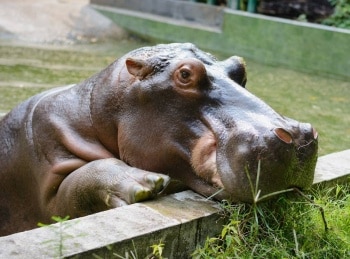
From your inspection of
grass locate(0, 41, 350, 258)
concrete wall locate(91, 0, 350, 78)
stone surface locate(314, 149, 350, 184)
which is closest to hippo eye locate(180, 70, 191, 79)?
grass locate(0, 41, 350, 258)

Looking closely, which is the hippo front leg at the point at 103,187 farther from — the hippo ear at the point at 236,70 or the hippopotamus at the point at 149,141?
the hippo ear at the point at 236,70

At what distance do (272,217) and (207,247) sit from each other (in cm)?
30

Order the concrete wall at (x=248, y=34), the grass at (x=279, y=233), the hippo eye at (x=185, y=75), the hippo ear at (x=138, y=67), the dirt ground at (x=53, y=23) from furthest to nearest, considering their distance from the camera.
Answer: the dirt ground at (x=53, y=23) < the concrete wall at (x=248, y=34) < the hippo ear at (x=138, y=67) < the hippo eye at (x=185, y=75) < the grass at (x=279, y=233)

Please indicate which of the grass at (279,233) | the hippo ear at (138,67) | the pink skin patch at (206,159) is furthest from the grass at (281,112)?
the hippo ear at (138,67)

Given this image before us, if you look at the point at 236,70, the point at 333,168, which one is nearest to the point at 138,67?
the point at 236,70

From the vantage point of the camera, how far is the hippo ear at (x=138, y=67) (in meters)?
2.95

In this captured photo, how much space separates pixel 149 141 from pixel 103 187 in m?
0.27

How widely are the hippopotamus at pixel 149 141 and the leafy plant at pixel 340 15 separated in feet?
21.3

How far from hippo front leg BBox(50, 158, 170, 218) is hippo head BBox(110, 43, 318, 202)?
14cm

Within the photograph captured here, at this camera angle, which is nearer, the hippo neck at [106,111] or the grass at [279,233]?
the grass at [279,233]

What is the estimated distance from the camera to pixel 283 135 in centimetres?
256

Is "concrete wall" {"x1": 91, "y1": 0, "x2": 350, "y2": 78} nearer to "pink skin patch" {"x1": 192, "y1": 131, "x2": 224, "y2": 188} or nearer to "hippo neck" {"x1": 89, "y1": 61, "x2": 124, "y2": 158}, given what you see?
"hippo neck" {"x1": 89, "y1": 61, "x2": 124, "y2": 158}

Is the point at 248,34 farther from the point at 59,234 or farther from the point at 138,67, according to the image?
the point at 59,234

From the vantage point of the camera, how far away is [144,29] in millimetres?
10766
